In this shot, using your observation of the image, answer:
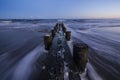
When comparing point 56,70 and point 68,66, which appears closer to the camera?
point 56,70

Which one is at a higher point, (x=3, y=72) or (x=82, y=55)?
(x=82, y=55)

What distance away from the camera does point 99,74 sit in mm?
6031

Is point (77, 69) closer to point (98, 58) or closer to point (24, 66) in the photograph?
point (24, 66)

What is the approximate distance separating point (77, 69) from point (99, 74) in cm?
197

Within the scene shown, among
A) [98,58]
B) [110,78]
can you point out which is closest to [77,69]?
[110,78]

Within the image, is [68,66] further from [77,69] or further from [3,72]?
[3,72]

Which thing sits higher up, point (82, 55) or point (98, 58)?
point (82, 55)

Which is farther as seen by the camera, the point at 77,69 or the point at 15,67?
the point at 15,67

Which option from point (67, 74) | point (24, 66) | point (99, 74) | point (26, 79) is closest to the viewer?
point (67, 74)

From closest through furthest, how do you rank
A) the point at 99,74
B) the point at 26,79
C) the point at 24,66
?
the point at 26,79, the point at 99,74, the point at 24,66

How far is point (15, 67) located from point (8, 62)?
1.15 meters

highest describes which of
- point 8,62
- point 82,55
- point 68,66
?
point 82,55

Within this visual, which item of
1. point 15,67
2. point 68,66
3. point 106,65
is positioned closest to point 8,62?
point 15,67

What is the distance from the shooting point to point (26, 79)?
5.43 meters
